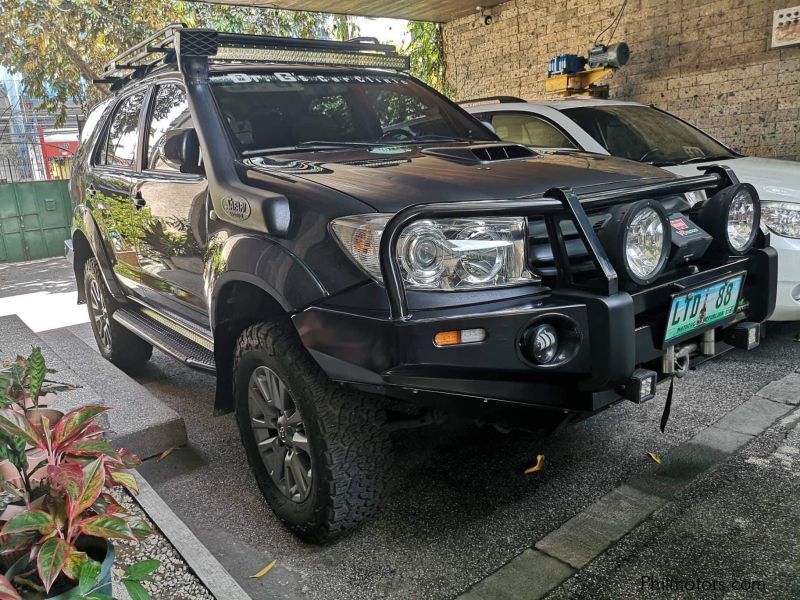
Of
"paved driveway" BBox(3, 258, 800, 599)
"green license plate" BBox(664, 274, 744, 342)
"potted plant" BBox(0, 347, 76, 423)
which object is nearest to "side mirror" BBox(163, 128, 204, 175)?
"potted plant" BBox(0, 347, 76, 423)

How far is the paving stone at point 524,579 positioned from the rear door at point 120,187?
2469 mm

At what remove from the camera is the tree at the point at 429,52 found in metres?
11.6

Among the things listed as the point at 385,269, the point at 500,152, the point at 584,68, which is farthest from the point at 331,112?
the point at 584,68

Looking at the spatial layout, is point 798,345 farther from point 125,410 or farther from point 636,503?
point 125,410

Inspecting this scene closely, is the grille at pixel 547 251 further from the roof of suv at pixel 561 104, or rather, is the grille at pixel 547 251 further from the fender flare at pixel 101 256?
the roof of suv at pixel 561 104

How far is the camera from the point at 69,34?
36.4ft

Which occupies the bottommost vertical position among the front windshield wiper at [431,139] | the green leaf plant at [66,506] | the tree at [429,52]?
the green leaf plant at [66,506]

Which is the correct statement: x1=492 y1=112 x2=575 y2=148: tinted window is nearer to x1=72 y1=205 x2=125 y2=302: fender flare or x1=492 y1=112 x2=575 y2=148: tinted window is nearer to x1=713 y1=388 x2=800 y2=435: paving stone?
x1=713 y1=388 x2=800 y2=435: paving stone

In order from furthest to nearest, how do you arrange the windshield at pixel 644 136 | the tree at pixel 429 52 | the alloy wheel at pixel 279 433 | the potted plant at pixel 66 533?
the tree at pixel 429 52 → the windshield at pixel 644 136 → the alloy wheel at pixel 279 433 → the potted plant at pixel 66 533

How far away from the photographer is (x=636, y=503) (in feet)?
8.40

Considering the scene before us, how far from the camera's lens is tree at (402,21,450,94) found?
456 inches

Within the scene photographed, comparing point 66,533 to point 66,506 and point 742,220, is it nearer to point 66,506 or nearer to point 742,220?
point 66,506

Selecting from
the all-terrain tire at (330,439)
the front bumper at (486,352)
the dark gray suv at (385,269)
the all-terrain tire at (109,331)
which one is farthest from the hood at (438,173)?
the all-terrain tire at (109,331)

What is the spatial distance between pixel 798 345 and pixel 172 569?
4.03 m
